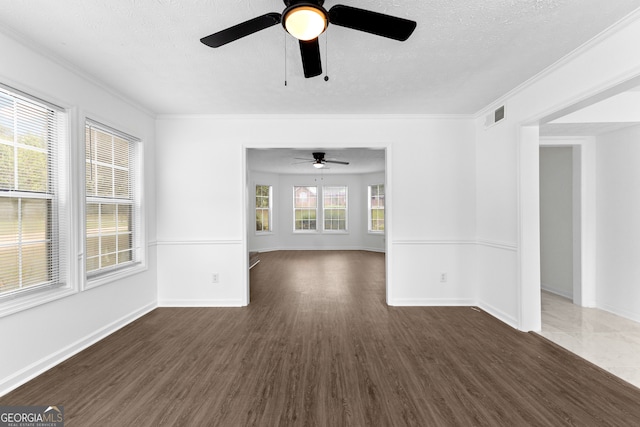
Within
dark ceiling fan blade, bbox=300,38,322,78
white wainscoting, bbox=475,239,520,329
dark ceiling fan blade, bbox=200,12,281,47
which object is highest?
dark ceiling fan blade, bbox=200,12,281,47

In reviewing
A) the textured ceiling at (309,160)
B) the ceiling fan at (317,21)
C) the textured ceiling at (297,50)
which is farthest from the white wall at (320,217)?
the ceiling fan at (317,21)

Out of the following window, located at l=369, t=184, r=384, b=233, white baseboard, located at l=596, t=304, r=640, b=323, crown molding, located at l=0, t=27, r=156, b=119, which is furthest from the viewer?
window, located at l=369, t=184, r=384, b=233

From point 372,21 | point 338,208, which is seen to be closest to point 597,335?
point 372,21

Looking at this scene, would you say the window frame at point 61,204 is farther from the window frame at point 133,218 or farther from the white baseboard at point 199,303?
the white baseboard at point 199,303

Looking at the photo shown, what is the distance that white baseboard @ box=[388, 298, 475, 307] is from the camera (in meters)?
3.82

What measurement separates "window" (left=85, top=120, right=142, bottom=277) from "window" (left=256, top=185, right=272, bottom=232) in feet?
18.0

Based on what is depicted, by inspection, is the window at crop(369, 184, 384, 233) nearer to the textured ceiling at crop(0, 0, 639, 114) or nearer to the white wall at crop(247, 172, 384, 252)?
the white wall at crop(247, 172, 384, 252)

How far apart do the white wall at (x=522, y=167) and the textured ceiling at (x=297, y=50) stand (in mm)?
153

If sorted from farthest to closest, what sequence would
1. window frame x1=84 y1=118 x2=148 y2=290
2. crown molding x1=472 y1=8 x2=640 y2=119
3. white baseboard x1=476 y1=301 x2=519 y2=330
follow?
white baseboard x1=476 y1=301 x2=519 y2=330, window frame x1=84 y1=118 x2=148 y2=290, crown molding x1=472 y1=8 x2=640 y2=119

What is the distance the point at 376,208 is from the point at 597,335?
6.50m

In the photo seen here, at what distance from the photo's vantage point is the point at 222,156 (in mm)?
3848

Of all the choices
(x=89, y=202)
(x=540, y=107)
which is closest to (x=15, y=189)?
(x=89, y=202)

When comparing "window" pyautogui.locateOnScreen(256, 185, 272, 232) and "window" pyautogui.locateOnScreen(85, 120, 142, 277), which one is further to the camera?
"window" pyautogui.locateOnScreen(256, 185, 272, 232)

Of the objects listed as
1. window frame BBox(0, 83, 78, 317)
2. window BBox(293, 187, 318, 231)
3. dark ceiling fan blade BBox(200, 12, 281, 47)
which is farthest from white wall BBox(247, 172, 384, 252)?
dark ceiling fan blade BBox(200, 12, 281, 47)
